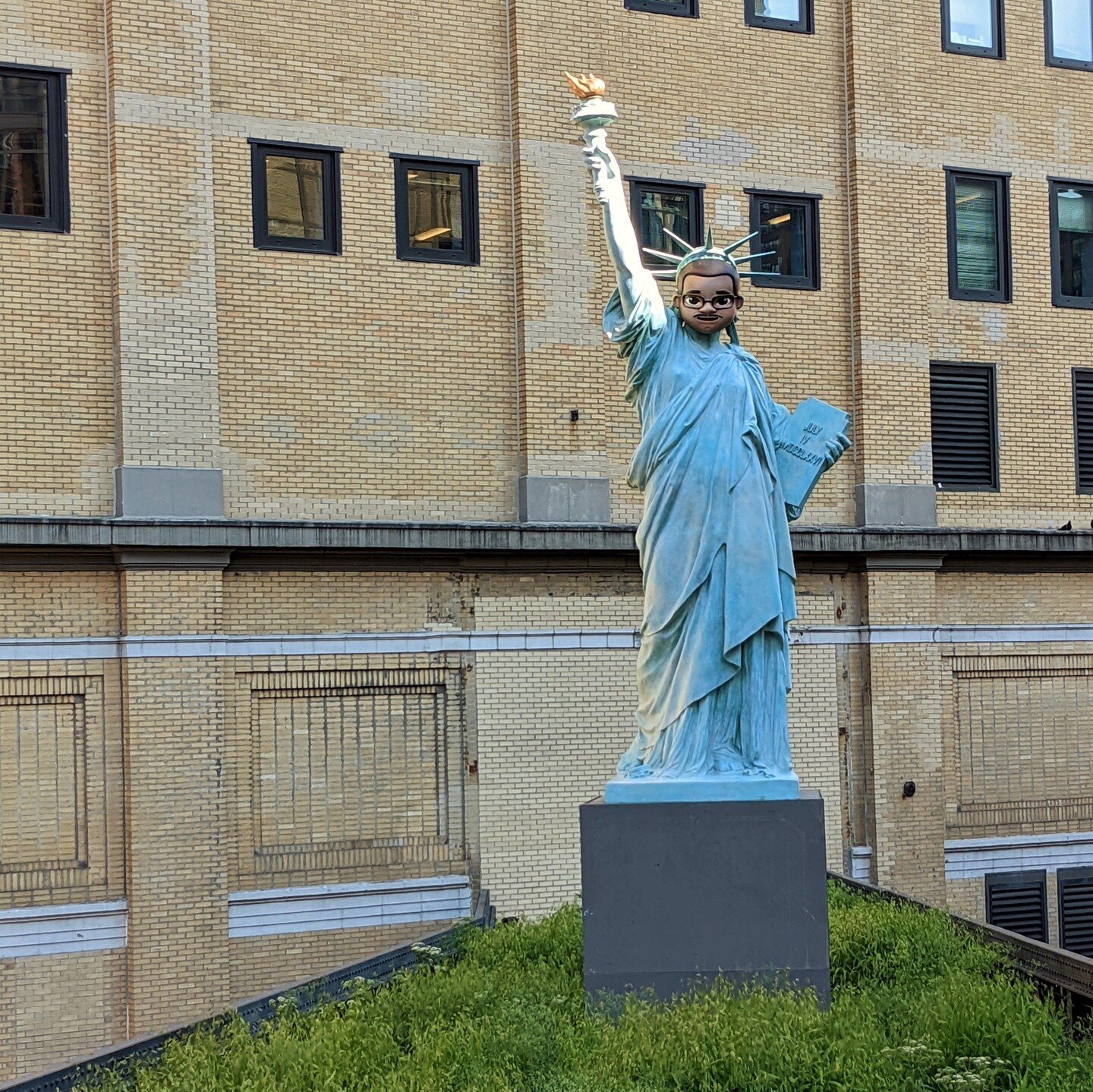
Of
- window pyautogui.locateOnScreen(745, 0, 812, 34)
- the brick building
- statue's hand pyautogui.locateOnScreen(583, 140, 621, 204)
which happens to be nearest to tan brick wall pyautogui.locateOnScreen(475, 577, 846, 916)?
the brick building

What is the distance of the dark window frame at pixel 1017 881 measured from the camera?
814 inches

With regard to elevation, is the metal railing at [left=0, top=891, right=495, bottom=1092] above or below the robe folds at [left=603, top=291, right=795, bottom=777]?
below

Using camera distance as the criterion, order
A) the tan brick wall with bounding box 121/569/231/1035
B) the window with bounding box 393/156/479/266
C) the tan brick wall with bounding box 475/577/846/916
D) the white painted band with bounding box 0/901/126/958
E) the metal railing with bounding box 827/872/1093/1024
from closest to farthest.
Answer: the metal railing with bounding box 827/872/1093/1024 < the white painted band with bounding box 0/901/126/958 < the tan brick wall with bounding box 121/569/231/1035 < the tan brick wall with bounding box 475/577/846/916 < the window with bounding box 393/156/479/266

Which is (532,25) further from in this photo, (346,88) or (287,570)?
(287,570)

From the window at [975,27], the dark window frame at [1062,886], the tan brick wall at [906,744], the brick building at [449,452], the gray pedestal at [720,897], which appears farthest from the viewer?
the window at [975,27]

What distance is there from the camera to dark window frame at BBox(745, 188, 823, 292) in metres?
20.5

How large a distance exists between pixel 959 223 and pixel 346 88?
27.3 ft

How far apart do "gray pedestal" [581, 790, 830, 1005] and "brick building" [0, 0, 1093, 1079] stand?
26.3 ft

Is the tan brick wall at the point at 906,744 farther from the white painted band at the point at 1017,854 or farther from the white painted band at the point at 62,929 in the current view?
the white painted band at the point at 62,929

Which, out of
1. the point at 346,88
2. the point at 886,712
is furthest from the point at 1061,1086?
the point at 346,88

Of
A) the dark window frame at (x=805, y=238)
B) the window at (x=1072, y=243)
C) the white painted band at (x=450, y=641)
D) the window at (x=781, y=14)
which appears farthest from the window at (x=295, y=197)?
the window at (x=1072, y=243)

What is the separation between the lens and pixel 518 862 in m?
18.5

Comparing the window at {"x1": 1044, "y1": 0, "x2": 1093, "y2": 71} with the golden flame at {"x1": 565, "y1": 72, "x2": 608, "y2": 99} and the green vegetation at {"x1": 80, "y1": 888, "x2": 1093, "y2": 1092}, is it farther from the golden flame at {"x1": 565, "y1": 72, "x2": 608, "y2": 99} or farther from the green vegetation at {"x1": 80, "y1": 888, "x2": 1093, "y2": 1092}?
the green vegetation at {"x1": 80, "y1": 888, "x2": 1093, "y2": 1092}

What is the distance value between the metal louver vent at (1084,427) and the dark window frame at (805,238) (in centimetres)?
411
